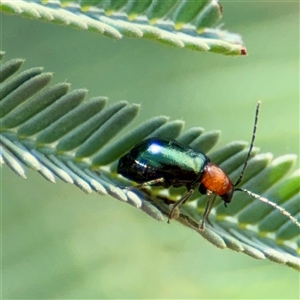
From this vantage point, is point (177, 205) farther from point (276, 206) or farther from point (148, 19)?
point (148, 19)

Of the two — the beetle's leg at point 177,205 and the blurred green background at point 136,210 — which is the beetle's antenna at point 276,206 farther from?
the blurred green background at point 136,210

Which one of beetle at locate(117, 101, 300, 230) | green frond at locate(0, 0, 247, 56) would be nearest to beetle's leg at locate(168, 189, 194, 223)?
beetle at locate(117, 101, 300, 230)

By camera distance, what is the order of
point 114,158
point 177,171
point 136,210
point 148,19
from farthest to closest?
point 136,210
point 177,171
point 114,158
point 148,19

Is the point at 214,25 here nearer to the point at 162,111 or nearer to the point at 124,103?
the point at 124,103

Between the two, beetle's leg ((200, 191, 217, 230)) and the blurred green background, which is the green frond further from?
the blurred green background

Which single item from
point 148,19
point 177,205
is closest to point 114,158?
point 177,205

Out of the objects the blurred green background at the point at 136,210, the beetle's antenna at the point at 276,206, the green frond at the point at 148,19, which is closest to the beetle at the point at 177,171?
the beetle's antenna at the point at 276,206
